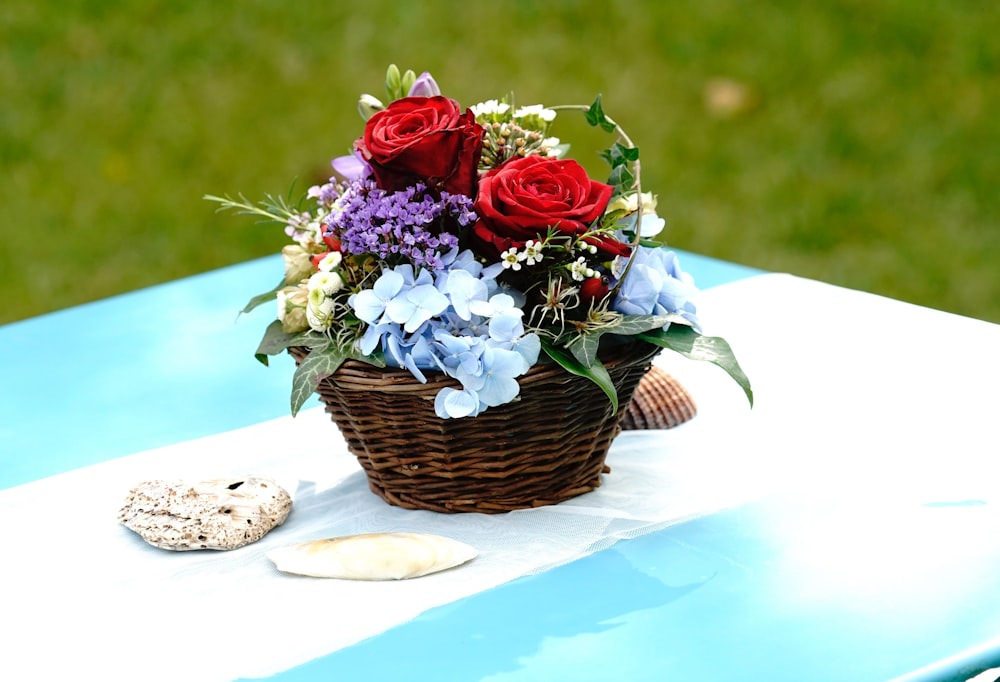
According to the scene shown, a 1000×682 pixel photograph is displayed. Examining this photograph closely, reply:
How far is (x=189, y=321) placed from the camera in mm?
2076

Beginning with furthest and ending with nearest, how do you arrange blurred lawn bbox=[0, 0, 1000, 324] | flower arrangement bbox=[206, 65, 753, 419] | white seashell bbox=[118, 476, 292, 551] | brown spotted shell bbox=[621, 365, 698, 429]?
1. blurred lawn bbox=[0, 0, 1000, 324]
2. brown spotted shell bbox=[621, 365, 698, 429]
3. white seashell bbox=[118, 476, 292, 551]
4. flower arrangement bbox=[206, 65, 753, 419]

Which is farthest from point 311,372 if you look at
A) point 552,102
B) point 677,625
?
point 552,102

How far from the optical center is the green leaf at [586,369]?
3.92 feet

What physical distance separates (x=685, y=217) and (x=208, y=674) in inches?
113

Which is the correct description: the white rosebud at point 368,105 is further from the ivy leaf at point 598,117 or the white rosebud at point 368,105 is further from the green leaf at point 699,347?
the green leaf at point 699,347

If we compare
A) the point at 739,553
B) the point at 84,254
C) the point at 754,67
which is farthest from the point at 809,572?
the point at 754,67

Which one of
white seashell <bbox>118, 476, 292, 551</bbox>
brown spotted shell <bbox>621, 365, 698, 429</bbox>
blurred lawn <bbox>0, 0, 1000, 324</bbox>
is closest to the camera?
white seashell <bbox>118, 476, 292, 551</bbox>

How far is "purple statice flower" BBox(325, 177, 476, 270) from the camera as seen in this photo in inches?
48.3

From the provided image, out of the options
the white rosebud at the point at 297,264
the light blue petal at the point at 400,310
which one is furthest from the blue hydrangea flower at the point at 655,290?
the white rosebud at the point at 297,264

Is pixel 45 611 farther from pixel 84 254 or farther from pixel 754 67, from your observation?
pixel 754 67

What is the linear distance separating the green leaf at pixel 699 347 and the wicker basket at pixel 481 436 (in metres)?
0.03

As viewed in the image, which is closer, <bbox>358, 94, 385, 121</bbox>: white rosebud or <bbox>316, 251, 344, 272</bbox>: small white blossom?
<bbox>316, 251, 344, 272</bbox>: small white blossom

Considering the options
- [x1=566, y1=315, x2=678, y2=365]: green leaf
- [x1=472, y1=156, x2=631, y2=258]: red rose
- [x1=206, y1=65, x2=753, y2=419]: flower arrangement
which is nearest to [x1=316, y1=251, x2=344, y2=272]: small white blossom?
[x1=206, y1=65, x2=753, y2=419]: flower arrangement

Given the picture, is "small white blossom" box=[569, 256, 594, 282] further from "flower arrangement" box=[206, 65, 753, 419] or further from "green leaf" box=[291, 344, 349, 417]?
"green leaf" box=[291, 344, 349, 417]
